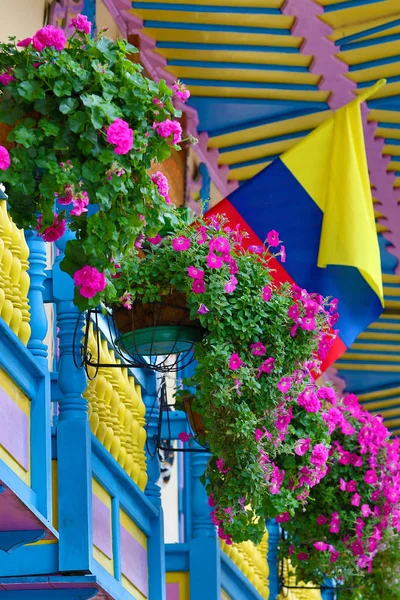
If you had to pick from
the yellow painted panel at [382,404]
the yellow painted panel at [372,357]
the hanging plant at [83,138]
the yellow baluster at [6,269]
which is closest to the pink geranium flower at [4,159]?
the hanging plant at [83,138]

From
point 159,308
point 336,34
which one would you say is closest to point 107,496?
point 159,308

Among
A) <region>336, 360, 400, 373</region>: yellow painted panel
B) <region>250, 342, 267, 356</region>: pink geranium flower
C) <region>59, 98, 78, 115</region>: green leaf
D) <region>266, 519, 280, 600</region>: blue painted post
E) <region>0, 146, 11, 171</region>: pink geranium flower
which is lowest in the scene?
<region>266, 519, 280, 600</region>: blue painted post

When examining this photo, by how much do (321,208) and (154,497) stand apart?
70.8 inches

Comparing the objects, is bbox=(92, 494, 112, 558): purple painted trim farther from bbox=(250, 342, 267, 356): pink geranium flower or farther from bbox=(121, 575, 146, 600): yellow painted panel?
bbox=(250, 342, 267, 356): pink geranium flower

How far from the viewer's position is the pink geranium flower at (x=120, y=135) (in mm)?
4059

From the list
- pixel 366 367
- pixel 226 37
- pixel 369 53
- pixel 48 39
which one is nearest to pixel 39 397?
pixel 48 39

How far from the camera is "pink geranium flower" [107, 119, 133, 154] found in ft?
13.3

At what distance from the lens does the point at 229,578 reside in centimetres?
691

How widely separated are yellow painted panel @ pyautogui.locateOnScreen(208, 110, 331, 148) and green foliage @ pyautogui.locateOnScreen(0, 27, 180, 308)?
4.54m

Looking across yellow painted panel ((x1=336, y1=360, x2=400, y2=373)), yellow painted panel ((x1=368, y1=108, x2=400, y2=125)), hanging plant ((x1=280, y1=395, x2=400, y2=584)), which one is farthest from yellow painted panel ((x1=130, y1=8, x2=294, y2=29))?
yellow painted panel ((x1=336, y1=360, x2=400, y2=373))

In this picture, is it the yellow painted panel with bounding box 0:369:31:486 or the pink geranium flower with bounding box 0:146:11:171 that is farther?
the yellow painted panel with bounding box 0:369:31:486

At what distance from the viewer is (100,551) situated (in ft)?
16.9

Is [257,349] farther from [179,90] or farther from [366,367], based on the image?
[366,367]

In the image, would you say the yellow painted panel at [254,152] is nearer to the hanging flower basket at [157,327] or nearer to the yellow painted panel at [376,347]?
the yellow painted panel at [376,347]
